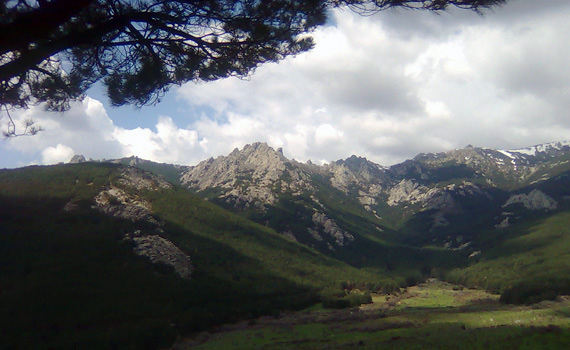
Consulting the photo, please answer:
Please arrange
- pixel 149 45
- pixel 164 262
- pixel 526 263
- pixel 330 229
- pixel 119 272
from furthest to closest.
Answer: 1. pixel 330 229
2. pixel 526 263
3. pixel 164 262
4. pixel 119 272
5. pixel 149 45

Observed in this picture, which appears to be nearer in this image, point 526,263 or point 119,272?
point 119,272

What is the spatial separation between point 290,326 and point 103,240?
169 feet

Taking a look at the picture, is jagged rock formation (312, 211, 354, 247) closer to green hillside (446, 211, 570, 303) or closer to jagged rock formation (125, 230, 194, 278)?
green hillside (446, 211, 570, 303)

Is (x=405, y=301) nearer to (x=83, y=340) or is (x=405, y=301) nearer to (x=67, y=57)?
(x=83, y=340)

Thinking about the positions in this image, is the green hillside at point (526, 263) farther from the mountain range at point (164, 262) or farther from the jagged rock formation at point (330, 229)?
the jagged rock formation at point (330, 229)

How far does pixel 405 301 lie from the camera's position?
9531 cm

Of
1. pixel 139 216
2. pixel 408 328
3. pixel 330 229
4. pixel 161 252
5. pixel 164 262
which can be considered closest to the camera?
pixel 408 328

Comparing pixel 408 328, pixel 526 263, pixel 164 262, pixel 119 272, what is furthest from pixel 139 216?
pixel 526 263

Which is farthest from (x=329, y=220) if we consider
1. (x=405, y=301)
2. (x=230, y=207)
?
(x=405, y=301)

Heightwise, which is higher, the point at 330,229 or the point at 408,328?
the point at 330,229

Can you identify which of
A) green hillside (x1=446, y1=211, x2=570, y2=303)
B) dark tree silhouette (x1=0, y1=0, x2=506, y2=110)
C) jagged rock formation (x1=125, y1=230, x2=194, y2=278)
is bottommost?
green hillside (x1=446, y1=211, x2=570, y2=303)

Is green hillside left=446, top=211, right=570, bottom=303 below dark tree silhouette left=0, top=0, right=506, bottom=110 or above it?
below

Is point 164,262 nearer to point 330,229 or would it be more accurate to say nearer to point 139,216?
point 139,216

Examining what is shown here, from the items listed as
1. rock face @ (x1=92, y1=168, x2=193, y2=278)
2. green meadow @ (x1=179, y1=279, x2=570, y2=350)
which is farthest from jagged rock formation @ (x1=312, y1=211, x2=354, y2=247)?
rock face @ (x1=92, y1=168, x2=193, y2=278)
